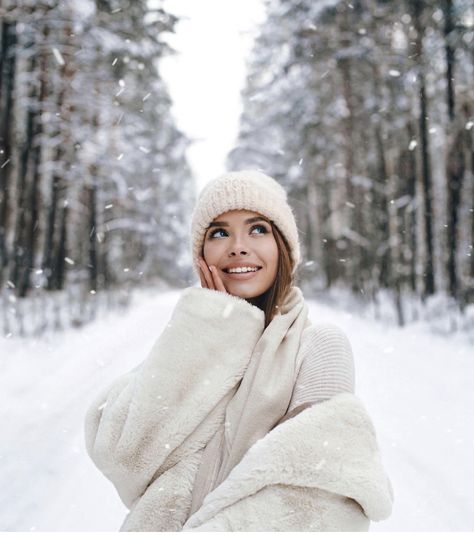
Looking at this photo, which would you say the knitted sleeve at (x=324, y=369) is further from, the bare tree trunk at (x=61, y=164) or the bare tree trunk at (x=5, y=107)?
the bare tree trunk at (x=61, y=164)

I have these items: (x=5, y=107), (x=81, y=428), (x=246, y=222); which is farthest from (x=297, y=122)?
(x=246, y=222)

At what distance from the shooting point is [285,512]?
117 centimetres

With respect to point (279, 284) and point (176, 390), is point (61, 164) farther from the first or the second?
point (176, 390)

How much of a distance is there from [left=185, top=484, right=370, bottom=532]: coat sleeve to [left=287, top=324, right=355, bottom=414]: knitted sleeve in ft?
0.82

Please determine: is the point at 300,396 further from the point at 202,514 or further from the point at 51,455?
the point at 51,455

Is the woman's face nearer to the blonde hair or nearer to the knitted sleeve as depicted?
the blonde hair

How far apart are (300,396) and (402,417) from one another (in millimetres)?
4005

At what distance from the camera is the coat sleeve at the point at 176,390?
55.0 inches

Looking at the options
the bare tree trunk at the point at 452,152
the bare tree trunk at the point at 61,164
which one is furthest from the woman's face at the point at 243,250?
the bare tree trunk at the point at 61,164

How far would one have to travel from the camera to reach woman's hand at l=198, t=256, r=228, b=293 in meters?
1.66

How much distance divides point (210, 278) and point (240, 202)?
0.30 metres

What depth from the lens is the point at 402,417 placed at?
488 centimetres

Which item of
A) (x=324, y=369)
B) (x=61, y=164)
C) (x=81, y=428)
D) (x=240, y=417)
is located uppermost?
(x=61, y=164)

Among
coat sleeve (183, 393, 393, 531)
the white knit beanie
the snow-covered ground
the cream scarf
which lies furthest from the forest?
coat sleeve (183, 393, 393, 531)
